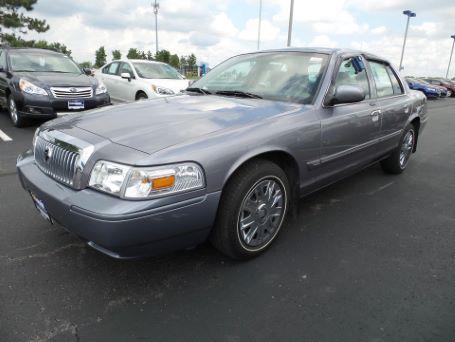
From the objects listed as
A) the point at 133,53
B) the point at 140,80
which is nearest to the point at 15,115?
the point at 140,80

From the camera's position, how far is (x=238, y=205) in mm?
2314

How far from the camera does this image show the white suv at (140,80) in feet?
26.6

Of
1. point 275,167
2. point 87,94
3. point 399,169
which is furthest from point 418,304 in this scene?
point 87,94

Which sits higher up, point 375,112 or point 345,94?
point 345,94

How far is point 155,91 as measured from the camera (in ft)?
26.2

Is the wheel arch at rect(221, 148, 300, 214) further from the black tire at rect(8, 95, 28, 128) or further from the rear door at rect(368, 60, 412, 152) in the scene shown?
the black tire at rect(8, 95, 28, 128)

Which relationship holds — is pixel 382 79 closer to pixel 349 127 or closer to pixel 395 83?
pixel 395 83

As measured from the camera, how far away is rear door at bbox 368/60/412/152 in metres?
3.88

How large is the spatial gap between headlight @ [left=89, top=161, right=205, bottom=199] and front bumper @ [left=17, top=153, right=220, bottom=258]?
0.17 ft

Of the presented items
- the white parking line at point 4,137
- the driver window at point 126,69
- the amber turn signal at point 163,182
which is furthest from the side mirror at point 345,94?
the driver window at point 126,69

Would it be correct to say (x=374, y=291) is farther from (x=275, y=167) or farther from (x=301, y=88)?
(x=301, y=88)

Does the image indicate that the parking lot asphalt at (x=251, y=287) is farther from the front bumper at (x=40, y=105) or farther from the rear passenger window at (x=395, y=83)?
the front bumper at (x=40, y=105)

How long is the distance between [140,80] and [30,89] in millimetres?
2549

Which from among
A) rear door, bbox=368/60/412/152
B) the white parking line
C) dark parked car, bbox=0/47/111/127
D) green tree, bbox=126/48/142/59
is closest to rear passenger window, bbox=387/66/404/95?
rear door, bbox=368/60/412/152
